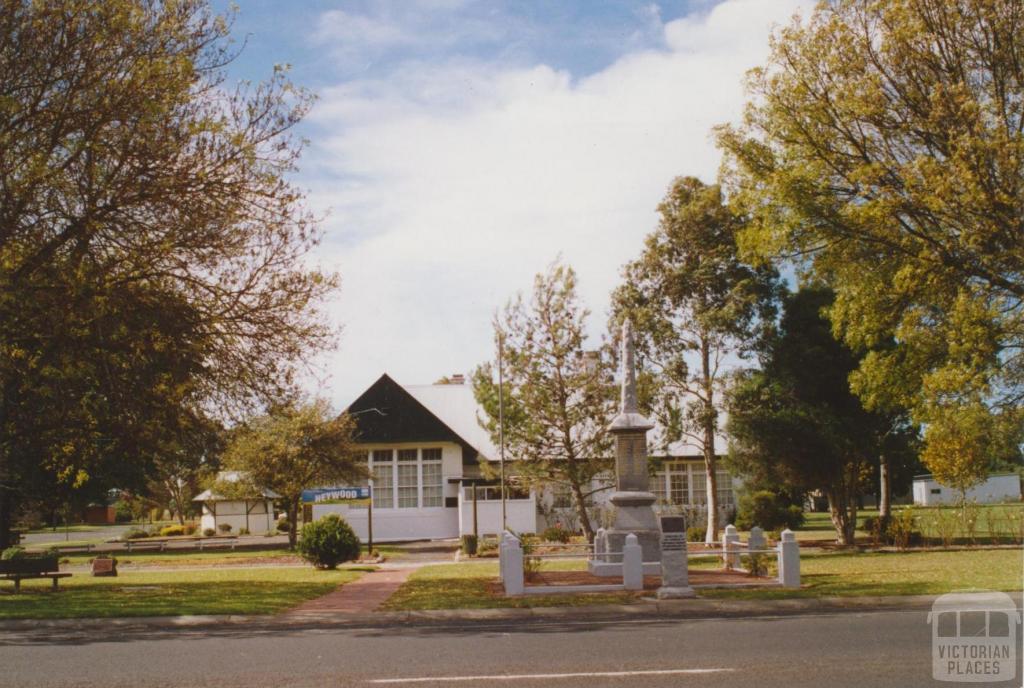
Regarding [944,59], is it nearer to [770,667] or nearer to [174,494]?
[770,667]

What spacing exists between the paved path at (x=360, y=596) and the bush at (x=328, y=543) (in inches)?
49.0

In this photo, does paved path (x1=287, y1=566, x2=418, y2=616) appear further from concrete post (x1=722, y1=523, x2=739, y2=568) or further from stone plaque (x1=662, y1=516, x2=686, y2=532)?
concrete post (x1=722, y1=523, x2=739, y2=568)

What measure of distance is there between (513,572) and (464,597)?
3.31 ft

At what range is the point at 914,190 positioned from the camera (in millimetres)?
21750

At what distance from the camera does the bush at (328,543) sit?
26.7m

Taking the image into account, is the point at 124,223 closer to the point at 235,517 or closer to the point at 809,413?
the point at 809,413

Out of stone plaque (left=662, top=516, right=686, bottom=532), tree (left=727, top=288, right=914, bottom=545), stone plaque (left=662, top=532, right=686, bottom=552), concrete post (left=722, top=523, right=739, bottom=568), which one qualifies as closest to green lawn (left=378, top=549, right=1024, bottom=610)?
stone plaque (left=662, top=532, right=686, bottom=552)

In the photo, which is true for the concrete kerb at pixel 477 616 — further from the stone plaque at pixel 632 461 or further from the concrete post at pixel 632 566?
the stone plaque at pixel 632 461

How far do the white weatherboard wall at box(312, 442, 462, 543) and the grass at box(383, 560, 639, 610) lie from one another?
19453 millimetres

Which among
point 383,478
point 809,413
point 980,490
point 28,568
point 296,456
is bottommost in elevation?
point 980,490

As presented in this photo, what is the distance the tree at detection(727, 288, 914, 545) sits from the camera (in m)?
31.2

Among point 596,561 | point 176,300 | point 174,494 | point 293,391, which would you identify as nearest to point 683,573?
point 596,561

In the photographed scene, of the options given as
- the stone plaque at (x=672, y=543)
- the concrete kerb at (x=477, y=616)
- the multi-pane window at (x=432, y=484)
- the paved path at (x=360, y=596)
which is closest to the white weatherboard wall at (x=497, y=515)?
the multi-pane window at (x=432, y=484)

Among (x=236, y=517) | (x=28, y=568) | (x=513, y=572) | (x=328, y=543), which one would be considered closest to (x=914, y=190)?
(x=513, y=572)
